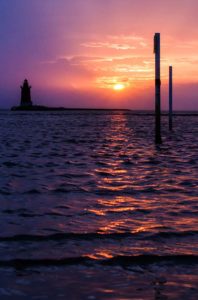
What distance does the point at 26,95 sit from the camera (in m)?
170


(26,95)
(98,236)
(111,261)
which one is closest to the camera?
(111,261)

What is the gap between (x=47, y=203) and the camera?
25.4 ft

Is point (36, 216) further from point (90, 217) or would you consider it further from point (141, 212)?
point (141, 212)

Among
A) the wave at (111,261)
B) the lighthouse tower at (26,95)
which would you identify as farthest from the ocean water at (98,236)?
the lighthouse tower at (26,95)

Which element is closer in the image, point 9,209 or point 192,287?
point 192,287

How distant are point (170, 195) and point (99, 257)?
12.4ft

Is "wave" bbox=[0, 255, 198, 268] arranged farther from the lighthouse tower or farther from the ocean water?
the lighthouse tower

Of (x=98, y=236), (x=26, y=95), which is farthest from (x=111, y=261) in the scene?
(x=26, y=95)

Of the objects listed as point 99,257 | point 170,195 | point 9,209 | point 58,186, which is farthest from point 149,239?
point 58,186

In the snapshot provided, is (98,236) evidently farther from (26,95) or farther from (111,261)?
(26,95)

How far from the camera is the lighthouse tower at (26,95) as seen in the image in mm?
163500

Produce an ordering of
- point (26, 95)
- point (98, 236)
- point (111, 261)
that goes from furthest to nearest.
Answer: point (26, 95), point (98, 236), point (111, 261)

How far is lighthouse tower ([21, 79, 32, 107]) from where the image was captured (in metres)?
164

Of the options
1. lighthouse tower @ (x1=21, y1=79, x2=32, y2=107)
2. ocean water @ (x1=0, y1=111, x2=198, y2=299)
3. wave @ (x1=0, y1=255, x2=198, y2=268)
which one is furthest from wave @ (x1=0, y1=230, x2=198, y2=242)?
lighthouse tower @ (x1=21, y1=79, x2=32, y2=107)
